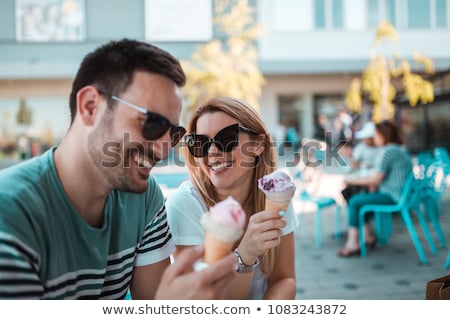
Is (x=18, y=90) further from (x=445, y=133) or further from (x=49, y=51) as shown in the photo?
(x=445, y=133)

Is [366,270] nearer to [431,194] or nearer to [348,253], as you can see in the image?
[348,253]

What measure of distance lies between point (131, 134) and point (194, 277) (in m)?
0.37

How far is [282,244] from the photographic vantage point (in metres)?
1.52

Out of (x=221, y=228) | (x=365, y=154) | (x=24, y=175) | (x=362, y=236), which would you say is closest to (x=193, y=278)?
(x=221, y=228)

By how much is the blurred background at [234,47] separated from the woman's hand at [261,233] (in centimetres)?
46

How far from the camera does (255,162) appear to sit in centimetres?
157

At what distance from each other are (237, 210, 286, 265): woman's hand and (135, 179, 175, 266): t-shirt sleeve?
232mm

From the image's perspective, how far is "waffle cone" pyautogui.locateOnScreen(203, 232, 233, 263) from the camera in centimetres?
102

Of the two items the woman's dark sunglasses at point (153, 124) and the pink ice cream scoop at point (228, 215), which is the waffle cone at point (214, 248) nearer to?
the pink ice cream scoop at point (228, 215)

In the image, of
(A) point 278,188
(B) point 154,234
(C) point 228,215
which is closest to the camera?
(C) point 228,215

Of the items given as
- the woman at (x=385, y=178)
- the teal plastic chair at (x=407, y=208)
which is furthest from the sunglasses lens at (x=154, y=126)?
the woman at (x=385, y=178)

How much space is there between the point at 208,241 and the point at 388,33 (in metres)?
3.10

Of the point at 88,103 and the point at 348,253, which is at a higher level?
the point at 88,103
